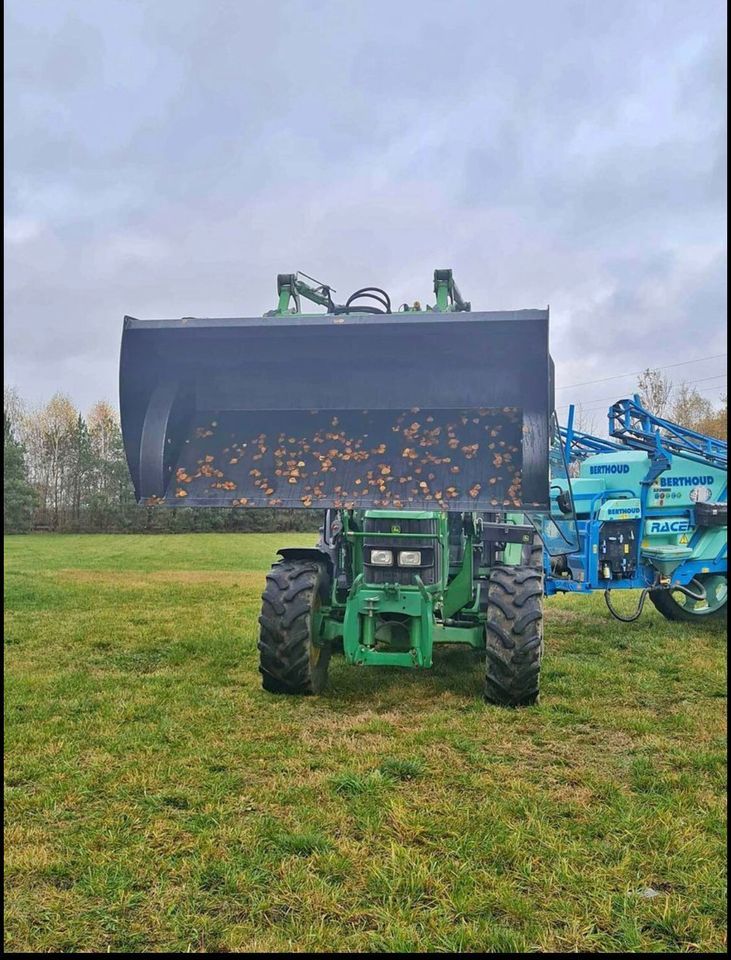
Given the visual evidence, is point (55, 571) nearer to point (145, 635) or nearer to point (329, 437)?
point (145, 635)

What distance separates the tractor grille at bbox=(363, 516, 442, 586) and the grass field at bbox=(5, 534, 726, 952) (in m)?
0.92

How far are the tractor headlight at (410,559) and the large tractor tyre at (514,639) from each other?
1.82ft

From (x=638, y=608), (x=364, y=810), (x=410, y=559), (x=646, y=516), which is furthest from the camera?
(x=638, y=608)

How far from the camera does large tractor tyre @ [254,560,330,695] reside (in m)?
4.84

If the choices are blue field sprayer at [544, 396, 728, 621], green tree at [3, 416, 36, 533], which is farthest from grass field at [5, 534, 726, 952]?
green tree at [3, 416, 36, 533]

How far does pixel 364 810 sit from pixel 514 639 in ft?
5.57

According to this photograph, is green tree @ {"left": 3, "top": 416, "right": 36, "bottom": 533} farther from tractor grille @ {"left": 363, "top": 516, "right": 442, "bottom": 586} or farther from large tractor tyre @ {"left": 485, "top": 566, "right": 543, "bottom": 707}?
large tractor tyre @ {"left": 485, "top": 566, "right": 543, "bottom": 707}

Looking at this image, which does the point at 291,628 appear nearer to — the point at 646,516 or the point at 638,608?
the point at 646,516

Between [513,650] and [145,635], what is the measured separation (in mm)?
4664

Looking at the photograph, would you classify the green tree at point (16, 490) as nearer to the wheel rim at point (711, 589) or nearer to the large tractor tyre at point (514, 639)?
the wheel rim at point (711, 589)

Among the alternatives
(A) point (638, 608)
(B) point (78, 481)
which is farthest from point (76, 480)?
(A) point (638, 608)

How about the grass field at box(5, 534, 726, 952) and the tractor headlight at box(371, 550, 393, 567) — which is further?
the tractor headlight at box(371, 550, 393, 567)

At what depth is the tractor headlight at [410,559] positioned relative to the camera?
4770 millimetres

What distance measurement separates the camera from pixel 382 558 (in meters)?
4.79
